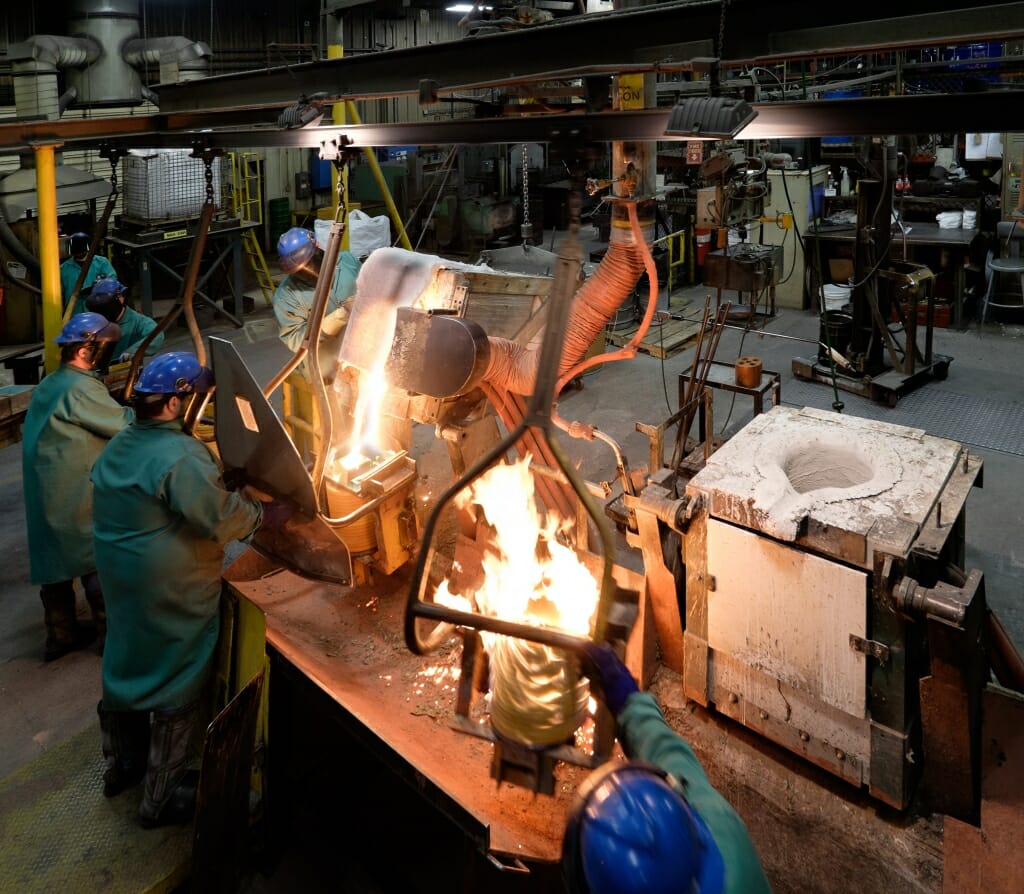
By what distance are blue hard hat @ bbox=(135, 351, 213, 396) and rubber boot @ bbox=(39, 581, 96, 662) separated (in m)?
1.71

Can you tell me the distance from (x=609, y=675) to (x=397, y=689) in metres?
1.57

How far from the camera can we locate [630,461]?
625 cm

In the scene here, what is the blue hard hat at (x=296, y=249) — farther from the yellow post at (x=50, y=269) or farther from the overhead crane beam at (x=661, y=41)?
the overhead crane beam at (x=661, y=41)

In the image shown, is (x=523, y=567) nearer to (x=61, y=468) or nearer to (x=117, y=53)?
(x=61, y=468)

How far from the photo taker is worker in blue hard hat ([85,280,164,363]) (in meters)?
5.30

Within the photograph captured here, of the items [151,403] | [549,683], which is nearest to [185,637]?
[151,403]

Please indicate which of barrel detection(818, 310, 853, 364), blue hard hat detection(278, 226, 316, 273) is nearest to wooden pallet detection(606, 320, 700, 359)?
barrel detection(818, 310, 853, 364)

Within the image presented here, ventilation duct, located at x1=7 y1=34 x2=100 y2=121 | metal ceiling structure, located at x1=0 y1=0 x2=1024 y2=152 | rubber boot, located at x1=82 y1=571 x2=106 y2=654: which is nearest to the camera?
metal ceiling structure, located at x1=0 y1=0 x2=1024 y2=152

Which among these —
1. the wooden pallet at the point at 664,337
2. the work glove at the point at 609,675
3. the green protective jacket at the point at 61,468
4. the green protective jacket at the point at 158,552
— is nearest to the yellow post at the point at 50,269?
the green protective jacket at the point at 61,468

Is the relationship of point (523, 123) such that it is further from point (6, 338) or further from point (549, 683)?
point (6, 338)

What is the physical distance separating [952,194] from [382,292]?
8.92 m

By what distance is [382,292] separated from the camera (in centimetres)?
371

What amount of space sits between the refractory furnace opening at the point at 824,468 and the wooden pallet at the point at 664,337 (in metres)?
5.21

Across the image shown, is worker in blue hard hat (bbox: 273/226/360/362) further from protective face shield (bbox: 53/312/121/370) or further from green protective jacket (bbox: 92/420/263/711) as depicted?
green protective jacket (bbox: 92/420/263/711)
